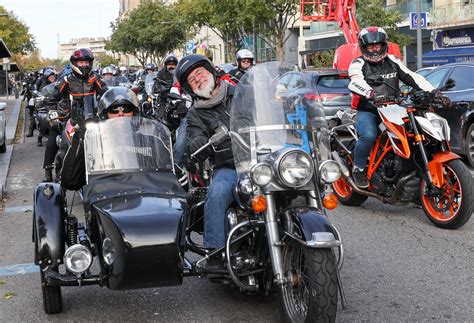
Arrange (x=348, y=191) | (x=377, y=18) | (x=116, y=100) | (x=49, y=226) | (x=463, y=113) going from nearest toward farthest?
(x=49, y=226), (x=116, y=100), (x=348, y=191), (x=463, y=113), (x=377, y=18)

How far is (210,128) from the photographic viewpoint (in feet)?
17.4

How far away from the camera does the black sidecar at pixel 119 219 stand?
14.2 feet

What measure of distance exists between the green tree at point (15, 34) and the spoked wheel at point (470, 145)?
64.3 m

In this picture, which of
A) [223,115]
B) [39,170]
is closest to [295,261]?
[223,115]

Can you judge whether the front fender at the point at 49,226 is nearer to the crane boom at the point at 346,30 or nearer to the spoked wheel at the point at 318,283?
the spoked wheel at the point at 318,283

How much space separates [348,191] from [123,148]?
429 cm

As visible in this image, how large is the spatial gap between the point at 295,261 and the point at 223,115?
138cm

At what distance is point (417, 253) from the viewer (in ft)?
21.5

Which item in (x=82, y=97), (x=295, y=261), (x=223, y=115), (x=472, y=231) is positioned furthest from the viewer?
(x=82, y=97)

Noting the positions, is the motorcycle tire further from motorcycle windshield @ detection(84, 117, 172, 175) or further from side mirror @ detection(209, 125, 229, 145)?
side mirror @ detection(209, 125, 229, 145)

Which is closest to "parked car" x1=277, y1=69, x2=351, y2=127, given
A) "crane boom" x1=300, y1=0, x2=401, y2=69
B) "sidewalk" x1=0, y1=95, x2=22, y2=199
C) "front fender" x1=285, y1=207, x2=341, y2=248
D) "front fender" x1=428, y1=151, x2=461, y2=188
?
"crane boom" x1=300, y1=0, x2=401, y2=69

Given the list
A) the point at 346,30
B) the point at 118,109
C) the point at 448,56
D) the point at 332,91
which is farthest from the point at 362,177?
the point at 448,56

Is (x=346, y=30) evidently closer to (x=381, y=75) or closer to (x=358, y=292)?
(x=381, y=75)

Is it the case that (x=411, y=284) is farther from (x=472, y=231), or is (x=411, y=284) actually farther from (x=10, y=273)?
(x=10, y=273)
